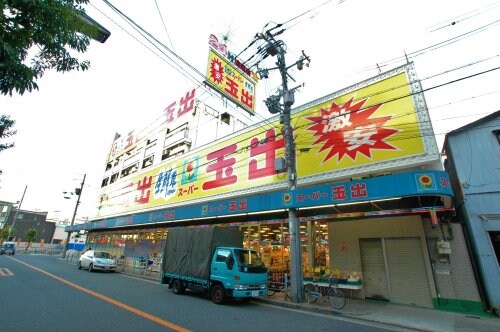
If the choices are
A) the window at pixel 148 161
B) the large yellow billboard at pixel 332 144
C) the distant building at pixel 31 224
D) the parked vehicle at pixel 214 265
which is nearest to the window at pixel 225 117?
the large yellow billboard at pixel 332 144

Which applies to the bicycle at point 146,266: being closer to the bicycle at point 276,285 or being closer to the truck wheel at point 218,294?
the truck wheel at point 218,294

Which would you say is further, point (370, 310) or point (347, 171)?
point (347, 171)

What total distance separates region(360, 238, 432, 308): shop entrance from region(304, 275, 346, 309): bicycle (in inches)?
77.6

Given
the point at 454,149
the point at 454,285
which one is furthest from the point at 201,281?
the point at 454,149

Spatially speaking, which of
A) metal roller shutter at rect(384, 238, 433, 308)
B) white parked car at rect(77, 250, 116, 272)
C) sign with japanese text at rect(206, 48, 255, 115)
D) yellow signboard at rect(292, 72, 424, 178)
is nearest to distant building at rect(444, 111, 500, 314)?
metal roller shutter at rect(384, 238, 433, 308)

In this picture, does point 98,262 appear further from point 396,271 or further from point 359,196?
point 396,271

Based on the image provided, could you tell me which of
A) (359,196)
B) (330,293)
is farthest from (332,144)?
(330,293)

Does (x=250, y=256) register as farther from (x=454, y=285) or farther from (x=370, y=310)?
(x=454, y=285)

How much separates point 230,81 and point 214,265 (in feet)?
29.2

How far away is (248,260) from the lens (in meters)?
10.5

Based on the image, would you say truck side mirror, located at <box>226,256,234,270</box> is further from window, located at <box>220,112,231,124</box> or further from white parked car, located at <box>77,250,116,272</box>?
window, located at <box>220,112,231,124</box>

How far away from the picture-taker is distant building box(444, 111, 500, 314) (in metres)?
9.21

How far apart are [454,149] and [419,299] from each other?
639 cm

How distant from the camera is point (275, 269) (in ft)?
45.8
